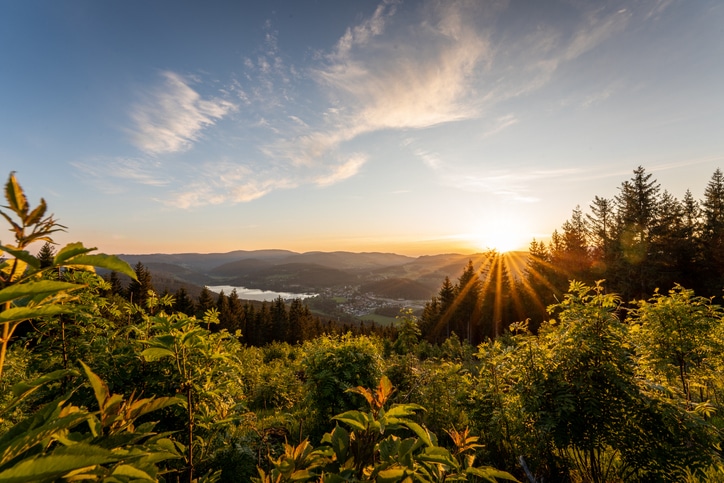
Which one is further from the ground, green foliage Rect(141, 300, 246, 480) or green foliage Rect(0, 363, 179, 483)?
green foliage Rect(0, 363, 179, 483)

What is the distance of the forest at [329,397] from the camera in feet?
2.70

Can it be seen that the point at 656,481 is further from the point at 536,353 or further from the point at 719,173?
the point at 719,173

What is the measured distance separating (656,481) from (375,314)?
136830 mm

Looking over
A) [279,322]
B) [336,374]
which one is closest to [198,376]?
[336,374]

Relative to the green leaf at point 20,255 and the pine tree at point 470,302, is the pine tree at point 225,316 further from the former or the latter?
the green leaf at point 20,255

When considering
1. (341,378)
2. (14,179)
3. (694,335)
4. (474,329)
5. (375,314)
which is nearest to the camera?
(14,179)

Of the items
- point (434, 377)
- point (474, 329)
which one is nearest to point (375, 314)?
point (474, 329)

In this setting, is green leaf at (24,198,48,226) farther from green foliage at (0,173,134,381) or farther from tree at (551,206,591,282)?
tree at (551,206,591,282)

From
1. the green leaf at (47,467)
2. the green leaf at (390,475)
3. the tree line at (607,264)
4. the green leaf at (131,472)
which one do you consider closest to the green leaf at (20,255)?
the green leaf at (47,467)

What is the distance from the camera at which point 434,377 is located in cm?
700

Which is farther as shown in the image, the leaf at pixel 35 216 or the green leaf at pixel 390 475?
the green leaf at pixel 390 475

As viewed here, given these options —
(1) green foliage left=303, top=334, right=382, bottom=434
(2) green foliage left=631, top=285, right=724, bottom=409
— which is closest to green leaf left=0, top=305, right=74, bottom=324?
(1) green foliage left=303, top=334, right=382, bottom=434

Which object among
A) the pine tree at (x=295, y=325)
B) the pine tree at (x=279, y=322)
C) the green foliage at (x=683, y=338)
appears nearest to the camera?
the green foliage at (x=683, y=338)

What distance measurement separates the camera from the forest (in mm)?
823
